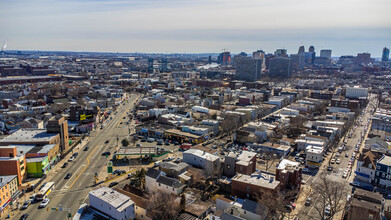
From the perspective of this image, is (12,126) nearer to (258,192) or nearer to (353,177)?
(258,192)

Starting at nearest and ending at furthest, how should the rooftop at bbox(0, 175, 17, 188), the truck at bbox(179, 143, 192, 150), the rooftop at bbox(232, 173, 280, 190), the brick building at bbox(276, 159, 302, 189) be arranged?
the rooftop at bbox(232, 173, 280, 190)
the rooftop at bbox(0, 175, 17, 188)
the brick building at bbox(276, 159, 302, 189)
the truck at bbox(179, 143, 192, 150)

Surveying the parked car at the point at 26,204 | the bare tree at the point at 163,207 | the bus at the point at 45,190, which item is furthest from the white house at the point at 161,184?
the parked car at the point at 26,204

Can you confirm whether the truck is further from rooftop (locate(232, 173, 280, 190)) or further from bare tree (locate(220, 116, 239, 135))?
rooftop (locate(232, 173, 280, 190))

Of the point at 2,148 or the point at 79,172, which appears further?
the point at 79,172

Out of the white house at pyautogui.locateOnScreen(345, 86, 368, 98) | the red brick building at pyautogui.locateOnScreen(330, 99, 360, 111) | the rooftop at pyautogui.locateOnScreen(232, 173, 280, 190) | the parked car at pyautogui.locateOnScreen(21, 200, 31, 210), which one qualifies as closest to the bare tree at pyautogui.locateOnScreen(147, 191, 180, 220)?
the rooftop at pyautogui.locateOnScreen(232, 173, 280, 190)

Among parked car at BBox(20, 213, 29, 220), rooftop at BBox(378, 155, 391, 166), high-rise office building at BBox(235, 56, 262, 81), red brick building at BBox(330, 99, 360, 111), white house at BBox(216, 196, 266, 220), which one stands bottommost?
parked car at BBox(20, 213, 29, 220)

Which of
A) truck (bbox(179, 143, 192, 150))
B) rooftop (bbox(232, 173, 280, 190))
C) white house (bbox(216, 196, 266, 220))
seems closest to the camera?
white house (bbox(216, 196, 266, 220))

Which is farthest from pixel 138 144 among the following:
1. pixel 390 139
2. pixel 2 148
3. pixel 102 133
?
pixel 390 139
